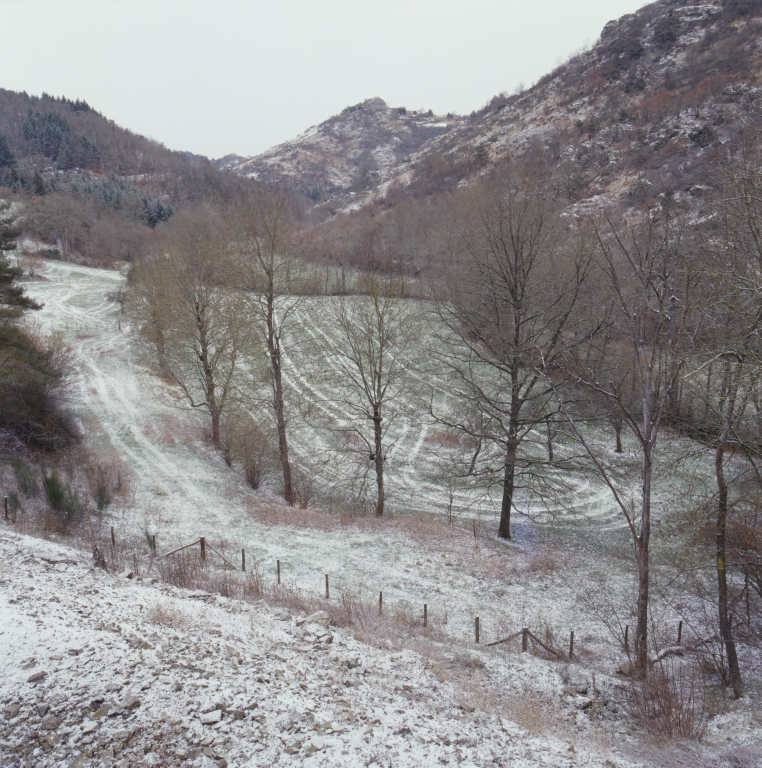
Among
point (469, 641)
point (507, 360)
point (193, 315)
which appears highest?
point (193, 315)

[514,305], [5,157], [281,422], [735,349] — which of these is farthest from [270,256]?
[5,157]

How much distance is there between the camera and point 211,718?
447cm

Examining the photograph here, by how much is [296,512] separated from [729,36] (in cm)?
10130

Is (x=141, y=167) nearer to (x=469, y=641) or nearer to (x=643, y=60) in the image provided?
(x=643, y=60)

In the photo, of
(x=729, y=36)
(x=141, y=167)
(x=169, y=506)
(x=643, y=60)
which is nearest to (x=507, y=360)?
(x=169, y=506)

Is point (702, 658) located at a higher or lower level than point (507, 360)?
lower

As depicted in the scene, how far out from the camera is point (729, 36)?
241ft

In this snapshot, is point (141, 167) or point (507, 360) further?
point (141, 167)

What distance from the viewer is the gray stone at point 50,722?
4.21 m

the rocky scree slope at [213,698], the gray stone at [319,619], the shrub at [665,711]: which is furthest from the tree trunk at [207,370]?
the shrub at [665,711]

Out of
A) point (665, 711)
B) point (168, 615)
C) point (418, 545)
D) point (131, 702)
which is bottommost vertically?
point (418, 545)

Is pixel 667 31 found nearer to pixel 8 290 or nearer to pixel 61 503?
pixel 8 290

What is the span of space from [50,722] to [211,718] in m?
1.42

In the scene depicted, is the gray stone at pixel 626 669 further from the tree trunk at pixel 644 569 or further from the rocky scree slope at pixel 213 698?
the rocky scree slope at pixel 213 698
